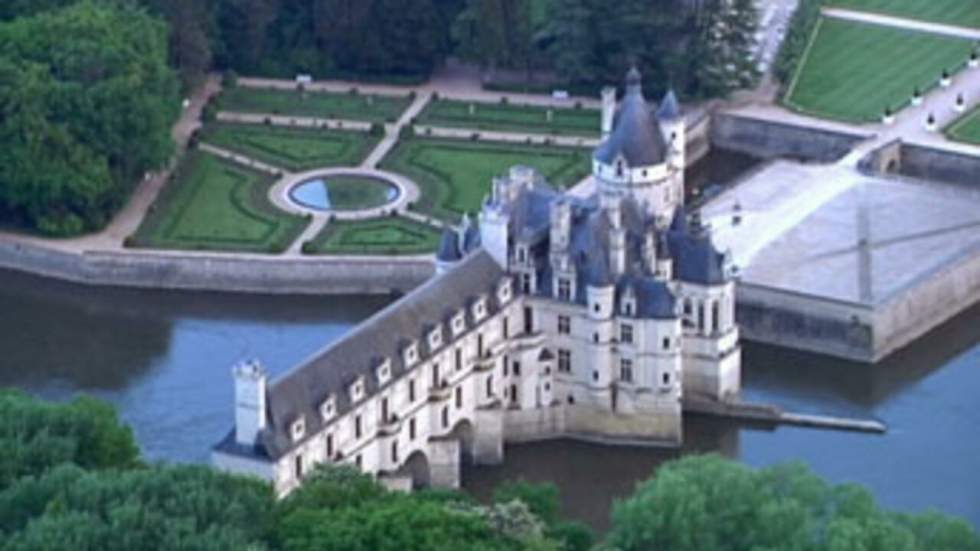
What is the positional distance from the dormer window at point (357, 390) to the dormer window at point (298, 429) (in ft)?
8.52

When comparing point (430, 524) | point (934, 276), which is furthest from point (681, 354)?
point (430, 524)

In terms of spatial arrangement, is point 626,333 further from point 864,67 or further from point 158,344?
point 864,67

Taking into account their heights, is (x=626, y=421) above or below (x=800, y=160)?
below

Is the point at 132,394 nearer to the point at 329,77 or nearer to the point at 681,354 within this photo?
the point at 681,354

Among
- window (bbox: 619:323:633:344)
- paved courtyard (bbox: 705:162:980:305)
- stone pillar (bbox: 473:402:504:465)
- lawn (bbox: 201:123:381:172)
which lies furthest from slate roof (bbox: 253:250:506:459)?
lawn (bbox: 201:123:381:172)

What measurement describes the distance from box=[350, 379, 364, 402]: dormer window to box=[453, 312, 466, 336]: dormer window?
5081 mm

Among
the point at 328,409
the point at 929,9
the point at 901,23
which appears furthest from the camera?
the point at 929,9

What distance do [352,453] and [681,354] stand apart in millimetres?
12923

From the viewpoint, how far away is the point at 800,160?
117 meters

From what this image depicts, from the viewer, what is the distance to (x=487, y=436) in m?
92.1

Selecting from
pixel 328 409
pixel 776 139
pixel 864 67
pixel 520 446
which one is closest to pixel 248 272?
pixel 520 446

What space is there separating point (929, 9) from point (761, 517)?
5720 centimetres

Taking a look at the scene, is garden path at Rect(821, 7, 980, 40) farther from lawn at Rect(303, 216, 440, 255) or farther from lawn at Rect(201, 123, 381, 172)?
lawn at Rect(303, 216, 440, 255)

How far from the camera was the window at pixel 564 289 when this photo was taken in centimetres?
9300
